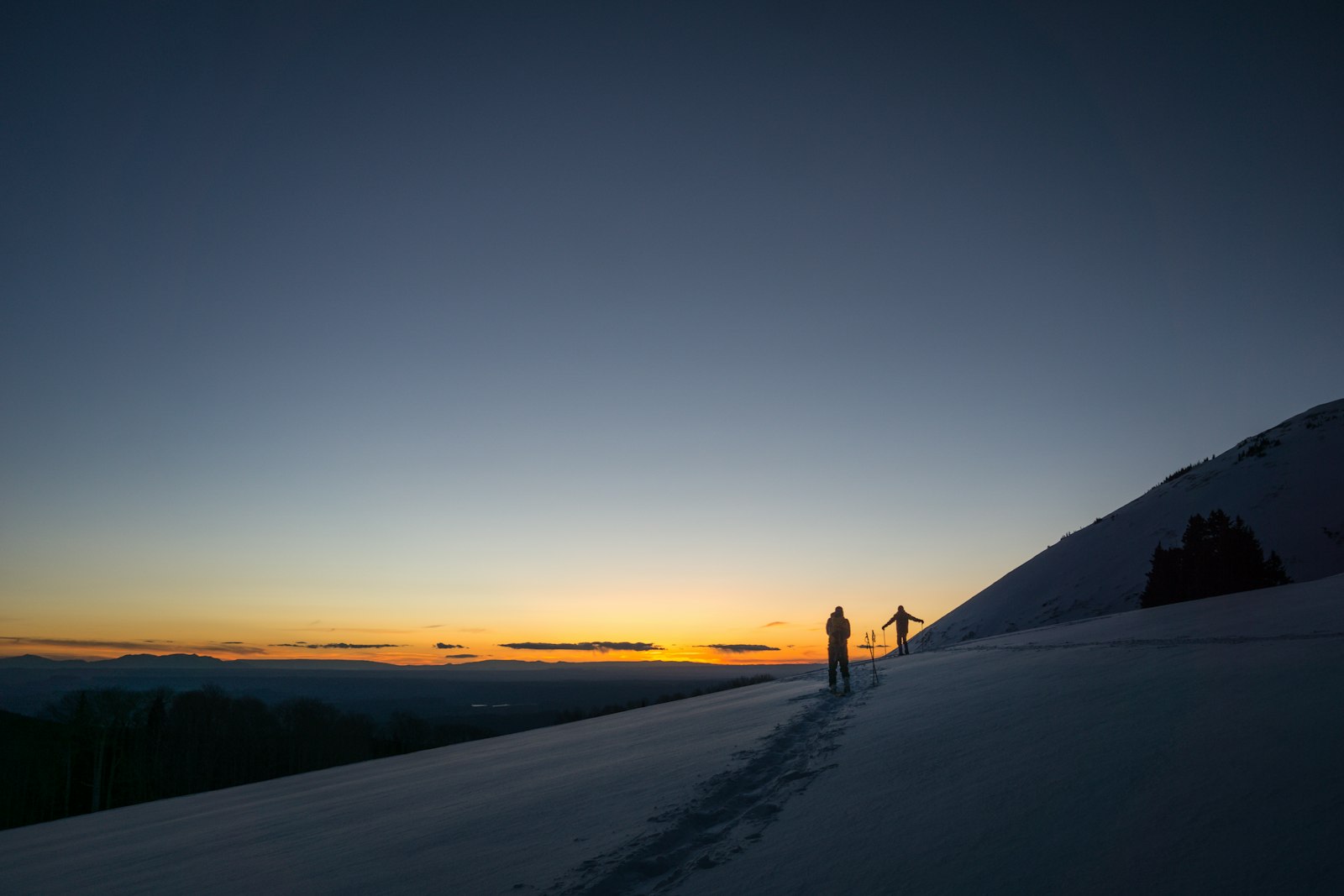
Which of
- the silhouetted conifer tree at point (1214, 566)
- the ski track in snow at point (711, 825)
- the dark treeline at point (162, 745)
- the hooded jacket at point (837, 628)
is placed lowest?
the dark treeline at point (162, 745)

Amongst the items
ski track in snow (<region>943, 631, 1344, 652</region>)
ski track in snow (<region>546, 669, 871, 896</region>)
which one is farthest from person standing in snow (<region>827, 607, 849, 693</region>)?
ski track in snow (<region>546, 669, 871, 896</region>)

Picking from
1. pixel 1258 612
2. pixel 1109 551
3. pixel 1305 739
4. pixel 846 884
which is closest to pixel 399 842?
pixel 846 884

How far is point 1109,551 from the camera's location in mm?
51438

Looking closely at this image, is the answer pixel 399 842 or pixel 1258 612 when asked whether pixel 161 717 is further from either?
pixel 1258 612

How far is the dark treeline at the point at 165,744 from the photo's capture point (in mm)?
47875

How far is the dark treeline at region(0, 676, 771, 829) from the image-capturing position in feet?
157

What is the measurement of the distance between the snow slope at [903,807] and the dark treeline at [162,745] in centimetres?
4935

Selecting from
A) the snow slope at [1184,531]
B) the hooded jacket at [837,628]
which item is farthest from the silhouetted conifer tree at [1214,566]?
the hooded jacket at [837,628]

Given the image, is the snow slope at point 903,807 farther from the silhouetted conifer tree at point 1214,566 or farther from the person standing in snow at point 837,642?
the silhouetted conifer tree at point 1214,566

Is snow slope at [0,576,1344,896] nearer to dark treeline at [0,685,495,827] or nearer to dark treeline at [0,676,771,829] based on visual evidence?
dark treeline at [0,676,771,829]

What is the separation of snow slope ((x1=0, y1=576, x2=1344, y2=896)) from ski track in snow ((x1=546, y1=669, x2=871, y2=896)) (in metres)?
0.03

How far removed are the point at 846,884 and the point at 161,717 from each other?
7250cm

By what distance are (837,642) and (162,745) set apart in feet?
211

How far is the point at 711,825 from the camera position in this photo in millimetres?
5844
